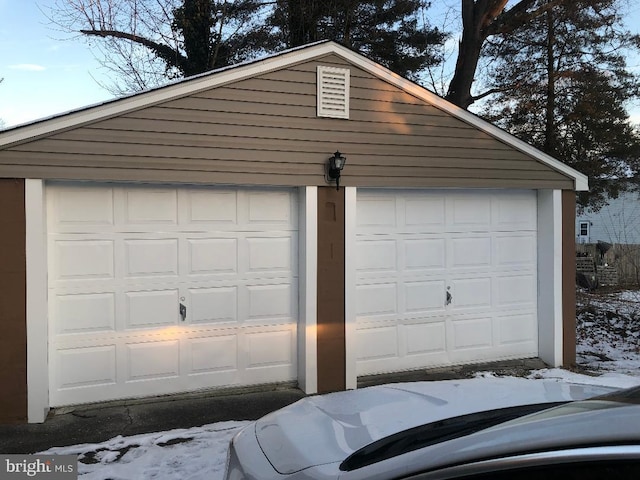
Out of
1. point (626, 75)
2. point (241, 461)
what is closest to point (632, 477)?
point (241, 461)

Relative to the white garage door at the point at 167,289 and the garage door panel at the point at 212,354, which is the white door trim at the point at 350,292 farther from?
the garage door panel at the point at 212,354

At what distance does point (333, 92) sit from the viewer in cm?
638

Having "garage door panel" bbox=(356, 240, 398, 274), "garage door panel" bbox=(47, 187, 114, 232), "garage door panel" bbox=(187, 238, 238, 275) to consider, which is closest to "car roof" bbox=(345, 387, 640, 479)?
"garage door panel" bbox=(187, 238, 238, 275)

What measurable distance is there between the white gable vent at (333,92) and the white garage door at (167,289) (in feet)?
3.61

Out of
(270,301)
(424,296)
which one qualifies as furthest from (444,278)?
(270,301)

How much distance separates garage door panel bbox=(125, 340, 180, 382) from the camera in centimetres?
584

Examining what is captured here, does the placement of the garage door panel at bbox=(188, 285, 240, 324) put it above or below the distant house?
below

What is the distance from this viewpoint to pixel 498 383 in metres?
2.77

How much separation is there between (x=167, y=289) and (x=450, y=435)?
4710 mm

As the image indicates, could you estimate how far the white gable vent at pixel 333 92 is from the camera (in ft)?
20.8

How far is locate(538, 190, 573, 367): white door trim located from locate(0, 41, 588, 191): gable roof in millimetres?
474

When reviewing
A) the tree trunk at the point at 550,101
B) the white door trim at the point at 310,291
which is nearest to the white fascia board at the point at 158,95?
→ the white door trim at the point at 310,291

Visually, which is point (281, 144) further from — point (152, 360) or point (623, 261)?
point (623, 261)

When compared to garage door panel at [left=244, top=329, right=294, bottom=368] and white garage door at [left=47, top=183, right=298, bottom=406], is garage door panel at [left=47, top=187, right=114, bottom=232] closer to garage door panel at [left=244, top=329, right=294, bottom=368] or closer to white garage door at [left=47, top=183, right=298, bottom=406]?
white garage door at [left=47, top=183, right=298, bottom=406]
